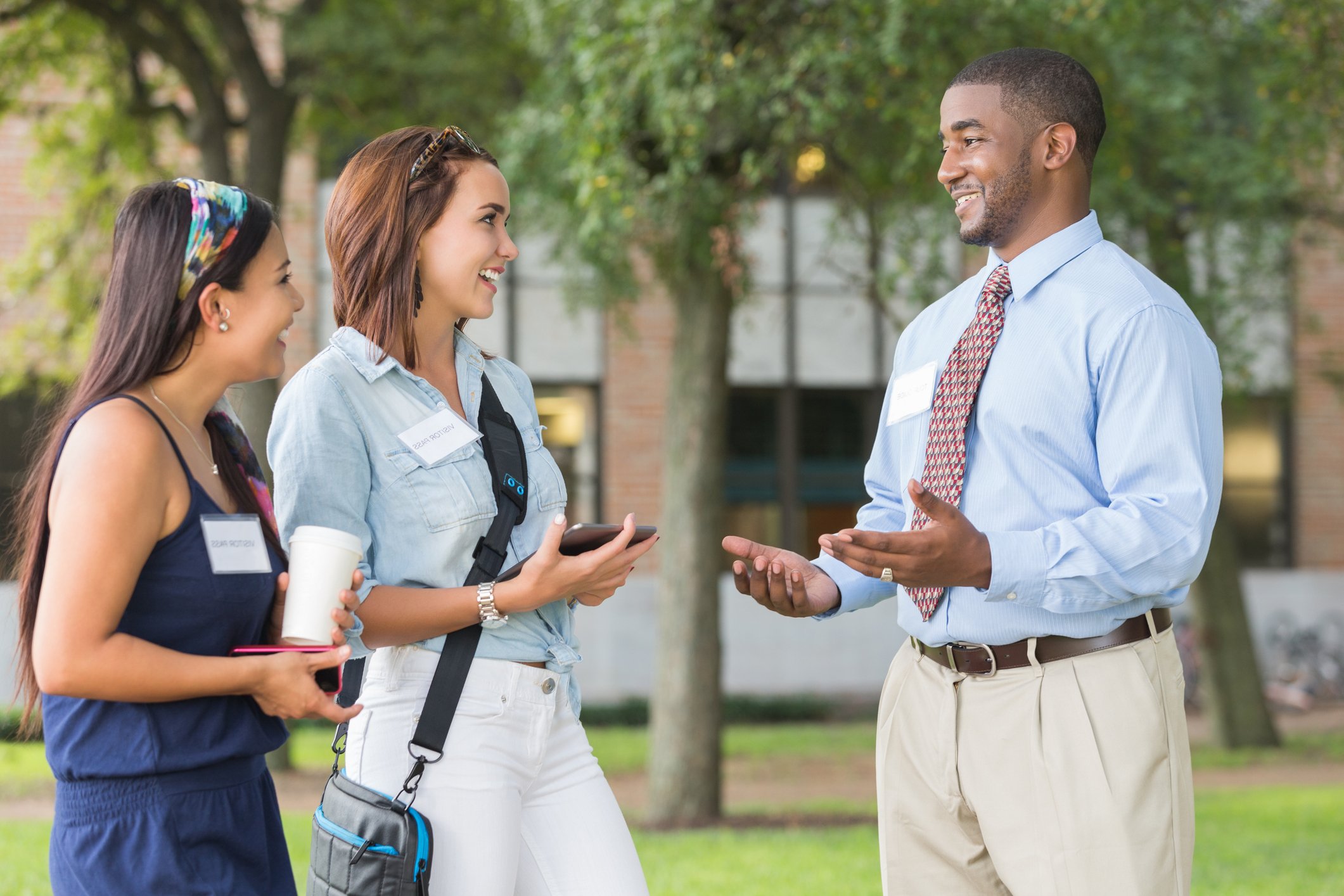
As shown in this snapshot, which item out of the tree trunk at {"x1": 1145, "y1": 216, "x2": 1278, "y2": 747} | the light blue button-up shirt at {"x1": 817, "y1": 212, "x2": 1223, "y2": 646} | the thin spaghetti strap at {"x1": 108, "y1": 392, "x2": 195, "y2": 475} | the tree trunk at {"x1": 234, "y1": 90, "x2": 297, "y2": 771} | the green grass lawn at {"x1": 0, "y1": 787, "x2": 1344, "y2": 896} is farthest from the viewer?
the tree trunk at {"x1": 1145, "y1": 216, "x2": 1278, "y2": 747}

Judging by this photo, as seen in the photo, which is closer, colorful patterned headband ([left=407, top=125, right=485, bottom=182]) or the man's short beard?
colorful patterned headband ([left=407, top=125, right=485, bottom=182])

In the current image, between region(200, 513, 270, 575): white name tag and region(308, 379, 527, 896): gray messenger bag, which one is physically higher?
region(200, 513, 270, 575): white name tag

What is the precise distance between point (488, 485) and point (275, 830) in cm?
70

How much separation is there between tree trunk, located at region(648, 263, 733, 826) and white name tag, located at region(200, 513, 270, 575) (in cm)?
731

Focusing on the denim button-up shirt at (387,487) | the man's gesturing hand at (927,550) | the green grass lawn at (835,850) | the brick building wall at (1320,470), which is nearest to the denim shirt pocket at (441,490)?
the denim button-up shirt at (387,487)

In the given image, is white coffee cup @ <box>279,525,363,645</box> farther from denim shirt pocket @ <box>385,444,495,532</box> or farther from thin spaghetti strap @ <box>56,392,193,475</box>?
denim shirt pocket @ <box>385,444,495,532</box>

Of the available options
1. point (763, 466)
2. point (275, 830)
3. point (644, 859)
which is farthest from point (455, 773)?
point (763, 466)

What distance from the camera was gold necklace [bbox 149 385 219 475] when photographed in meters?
2.15

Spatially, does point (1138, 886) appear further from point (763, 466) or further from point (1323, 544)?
point (1323, 544)

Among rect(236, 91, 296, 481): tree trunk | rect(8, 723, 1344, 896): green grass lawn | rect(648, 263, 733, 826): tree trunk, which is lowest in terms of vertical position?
rect(8, 723, 1344, 896): green grass lawn

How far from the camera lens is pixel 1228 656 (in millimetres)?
13516

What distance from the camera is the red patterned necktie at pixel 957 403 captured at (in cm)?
262

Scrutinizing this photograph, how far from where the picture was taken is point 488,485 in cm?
250

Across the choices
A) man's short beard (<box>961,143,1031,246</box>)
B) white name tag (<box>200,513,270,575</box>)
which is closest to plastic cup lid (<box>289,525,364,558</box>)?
white name tag (<box>200,513,270,575</box>)
